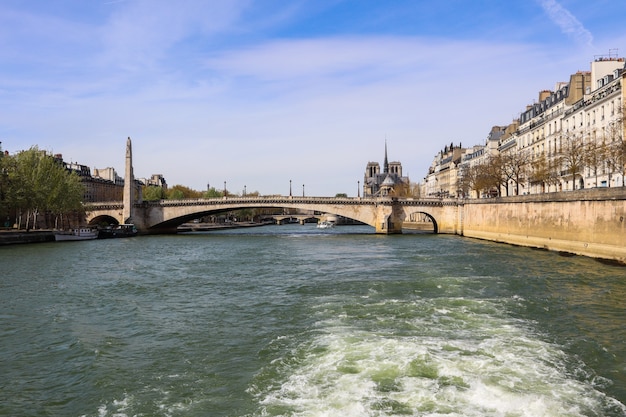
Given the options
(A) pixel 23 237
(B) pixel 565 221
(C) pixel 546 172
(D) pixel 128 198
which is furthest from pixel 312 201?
(B) pixel 565 221

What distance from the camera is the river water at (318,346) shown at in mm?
9469

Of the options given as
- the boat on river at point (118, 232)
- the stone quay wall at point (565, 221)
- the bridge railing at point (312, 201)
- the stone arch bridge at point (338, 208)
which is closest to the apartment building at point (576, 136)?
the stone quay wall at point (565, 221)

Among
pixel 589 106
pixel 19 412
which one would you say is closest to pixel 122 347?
pixel 19 412

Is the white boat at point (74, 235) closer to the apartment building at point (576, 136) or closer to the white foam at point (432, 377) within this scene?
the apartment building at point (576, 136)

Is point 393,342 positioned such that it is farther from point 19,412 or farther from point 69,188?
point 69,188

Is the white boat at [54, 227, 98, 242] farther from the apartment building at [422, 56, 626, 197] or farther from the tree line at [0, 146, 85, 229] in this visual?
the apartment building at [422, 56, 626, 197]

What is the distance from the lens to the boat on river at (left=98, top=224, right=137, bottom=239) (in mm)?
66750

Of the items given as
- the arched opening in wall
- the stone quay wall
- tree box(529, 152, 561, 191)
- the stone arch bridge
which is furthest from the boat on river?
tree box(529, 152, 561, 191)

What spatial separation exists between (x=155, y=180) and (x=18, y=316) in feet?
580

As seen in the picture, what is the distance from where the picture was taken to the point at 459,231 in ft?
221

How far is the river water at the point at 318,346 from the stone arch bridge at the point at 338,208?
147 feet

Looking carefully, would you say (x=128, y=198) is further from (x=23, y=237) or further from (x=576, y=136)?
(x=576, y=136)

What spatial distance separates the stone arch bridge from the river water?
44.9 m

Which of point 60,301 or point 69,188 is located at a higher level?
point 69,188
